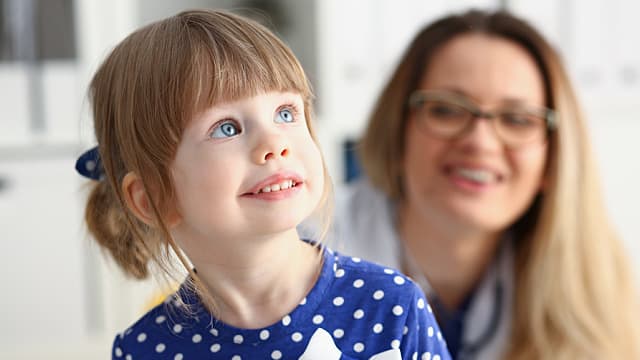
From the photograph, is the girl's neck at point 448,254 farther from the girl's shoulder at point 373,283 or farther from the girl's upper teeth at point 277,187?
the girl's upper teeth at point 277,187

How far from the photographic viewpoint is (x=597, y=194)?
127 centimetres

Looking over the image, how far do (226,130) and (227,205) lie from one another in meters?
0.05

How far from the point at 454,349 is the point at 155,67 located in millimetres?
839

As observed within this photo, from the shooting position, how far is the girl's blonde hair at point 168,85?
539 mm

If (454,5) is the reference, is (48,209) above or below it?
below

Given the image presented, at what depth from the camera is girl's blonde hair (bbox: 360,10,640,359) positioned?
1.20 m

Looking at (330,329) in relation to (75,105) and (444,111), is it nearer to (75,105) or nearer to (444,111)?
(444,111)

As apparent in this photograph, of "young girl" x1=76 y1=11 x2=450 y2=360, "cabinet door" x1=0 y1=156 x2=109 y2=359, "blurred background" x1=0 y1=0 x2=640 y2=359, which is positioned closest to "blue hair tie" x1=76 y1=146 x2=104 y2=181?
"young girl" x1=76 y1=11 x2=450 y2=360

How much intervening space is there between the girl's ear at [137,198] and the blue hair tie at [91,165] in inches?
2.2

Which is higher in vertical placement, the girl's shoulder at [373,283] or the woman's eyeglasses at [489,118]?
the woman's eyeglasses at [489,118]

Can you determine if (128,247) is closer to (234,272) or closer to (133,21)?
(234,272)

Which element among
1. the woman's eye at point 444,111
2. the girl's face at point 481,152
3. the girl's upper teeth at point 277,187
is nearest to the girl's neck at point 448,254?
the girl's face at point 481,152

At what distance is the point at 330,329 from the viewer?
591 millimetres

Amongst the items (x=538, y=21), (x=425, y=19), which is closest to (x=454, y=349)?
(x=425, y=19)
